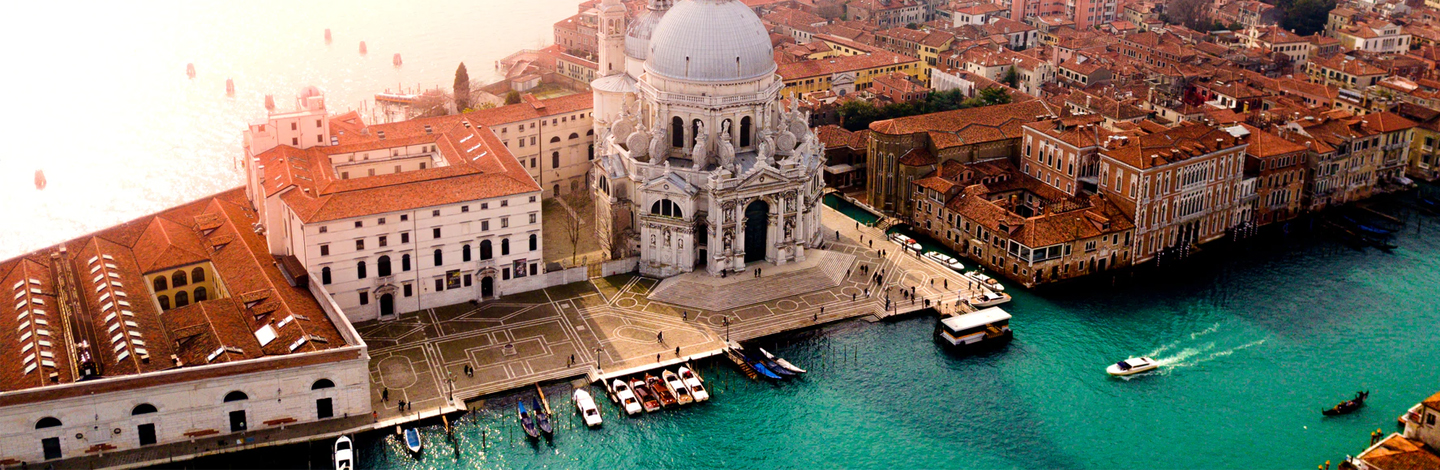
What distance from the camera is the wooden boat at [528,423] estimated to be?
6794 centimetres

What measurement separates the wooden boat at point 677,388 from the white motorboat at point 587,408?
168 inches

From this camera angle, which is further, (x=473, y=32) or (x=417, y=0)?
(x=417, y=0)

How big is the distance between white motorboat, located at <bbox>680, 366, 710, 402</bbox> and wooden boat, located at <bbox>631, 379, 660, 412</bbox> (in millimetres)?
2108

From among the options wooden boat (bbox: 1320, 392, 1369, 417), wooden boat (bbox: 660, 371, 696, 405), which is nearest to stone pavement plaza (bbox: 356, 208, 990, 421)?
wooden boat (bbox: 660, 371, 696, 405)

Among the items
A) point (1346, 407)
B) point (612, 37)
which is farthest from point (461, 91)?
point (1346, 407)

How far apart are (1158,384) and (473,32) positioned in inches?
4367

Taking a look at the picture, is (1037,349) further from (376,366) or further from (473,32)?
(473,32)

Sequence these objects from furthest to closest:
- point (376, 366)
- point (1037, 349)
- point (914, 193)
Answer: point (914, 193) < point (1037, 349) < point (376, 366)

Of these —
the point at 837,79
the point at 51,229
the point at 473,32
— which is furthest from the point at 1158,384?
the point at 473,32

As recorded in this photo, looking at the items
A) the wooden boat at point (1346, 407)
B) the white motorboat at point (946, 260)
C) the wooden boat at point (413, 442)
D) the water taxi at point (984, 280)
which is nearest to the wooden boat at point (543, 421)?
the wooden boat at point (413, 442)

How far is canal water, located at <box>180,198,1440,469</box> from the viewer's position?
67.8 meters

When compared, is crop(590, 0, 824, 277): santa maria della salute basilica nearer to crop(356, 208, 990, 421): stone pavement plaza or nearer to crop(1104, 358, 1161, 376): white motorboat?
crop(356, 208, 990, 421): stone pavement plaza

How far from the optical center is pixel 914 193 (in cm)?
9925

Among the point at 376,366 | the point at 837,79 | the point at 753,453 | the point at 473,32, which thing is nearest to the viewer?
the point at 753,453
